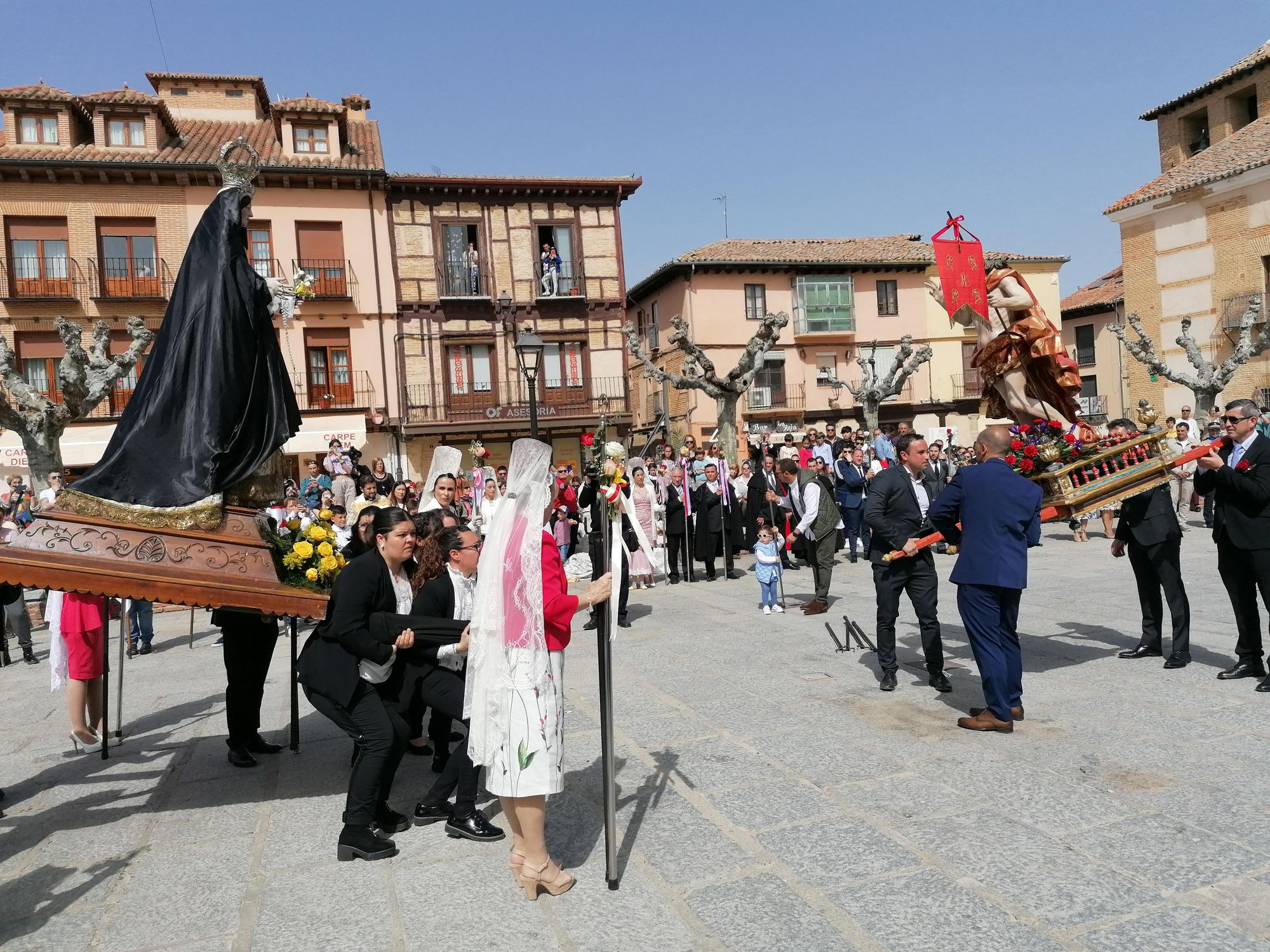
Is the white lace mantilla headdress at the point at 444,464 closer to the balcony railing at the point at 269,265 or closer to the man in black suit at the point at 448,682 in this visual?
the man in black suit at the point at 448,682

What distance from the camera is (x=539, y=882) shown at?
358cm

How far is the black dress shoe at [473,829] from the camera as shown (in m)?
4.20

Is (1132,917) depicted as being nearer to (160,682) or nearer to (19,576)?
(19,576)

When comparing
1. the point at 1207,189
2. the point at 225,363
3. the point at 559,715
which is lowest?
the point at 559,715

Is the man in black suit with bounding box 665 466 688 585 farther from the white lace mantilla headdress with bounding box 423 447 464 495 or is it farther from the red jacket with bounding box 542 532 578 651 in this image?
the red jacket with bounding box 542 532 578 651

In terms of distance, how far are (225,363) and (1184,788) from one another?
5.46 metres

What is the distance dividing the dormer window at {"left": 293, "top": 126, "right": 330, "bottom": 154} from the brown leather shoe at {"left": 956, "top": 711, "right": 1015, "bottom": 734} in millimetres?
27612

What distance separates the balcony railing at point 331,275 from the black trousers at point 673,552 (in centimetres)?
1741

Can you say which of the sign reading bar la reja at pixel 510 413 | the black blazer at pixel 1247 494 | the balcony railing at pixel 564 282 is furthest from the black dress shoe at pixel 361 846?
the balcony railing at pixel 564 282

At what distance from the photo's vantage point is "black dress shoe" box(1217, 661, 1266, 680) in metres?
6.04

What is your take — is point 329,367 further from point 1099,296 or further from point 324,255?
point 1099,296

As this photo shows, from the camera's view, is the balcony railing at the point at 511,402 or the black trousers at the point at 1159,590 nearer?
the black trousers at the point at 1159,590

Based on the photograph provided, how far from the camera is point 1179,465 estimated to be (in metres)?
6.33

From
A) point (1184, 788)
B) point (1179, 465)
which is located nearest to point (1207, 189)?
point (1179, 465)
